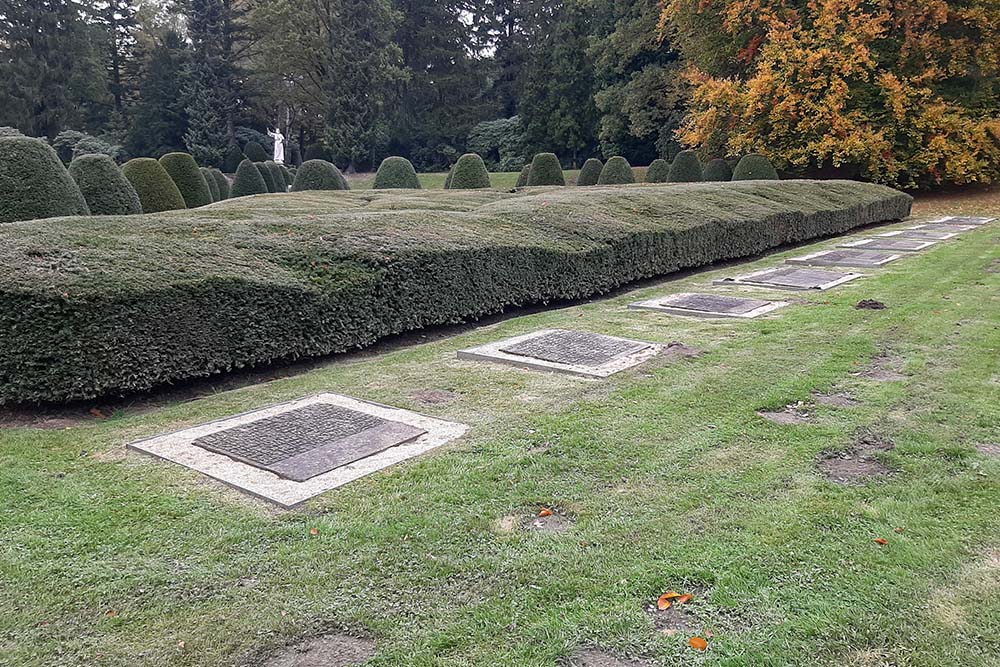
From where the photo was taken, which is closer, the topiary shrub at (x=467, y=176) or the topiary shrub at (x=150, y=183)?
the topiary shrub at (x=150, y=183)

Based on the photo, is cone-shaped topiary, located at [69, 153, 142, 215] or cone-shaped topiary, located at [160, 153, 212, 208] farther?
cone-shaped topiary, located at [160, 153, 212, 208]

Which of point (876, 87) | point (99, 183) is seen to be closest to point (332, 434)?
point (99, 183)

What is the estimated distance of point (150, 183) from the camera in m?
15.8

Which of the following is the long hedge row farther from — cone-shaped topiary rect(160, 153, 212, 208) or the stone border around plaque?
cone-shaped topiary rect(160, 153, 212, 208)

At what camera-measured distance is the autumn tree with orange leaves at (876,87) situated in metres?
21.7

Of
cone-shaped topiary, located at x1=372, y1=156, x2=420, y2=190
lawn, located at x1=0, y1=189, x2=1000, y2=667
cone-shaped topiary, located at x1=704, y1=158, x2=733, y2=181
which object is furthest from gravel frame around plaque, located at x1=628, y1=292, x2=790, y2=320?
cone-shaped topiary, located at x1=704, y1=158, x2=733, y2=181

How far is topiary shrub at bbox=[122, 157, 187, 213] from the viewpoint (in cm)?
1573

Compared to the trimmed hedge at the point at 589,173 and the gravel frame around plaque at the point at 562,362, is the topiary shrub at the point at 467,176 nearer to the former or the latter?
the trimmed hedge at the point at 589,173

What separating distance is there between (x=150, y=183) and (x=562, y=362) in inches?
549

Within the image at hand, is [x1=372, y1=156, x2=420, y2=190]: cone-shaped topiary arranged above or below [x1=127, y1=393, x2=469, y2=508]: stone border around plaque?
above

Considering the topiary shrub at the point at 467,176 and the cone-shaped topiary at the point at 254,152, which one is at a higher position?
the cone-shaped topiary at the point at 254,152

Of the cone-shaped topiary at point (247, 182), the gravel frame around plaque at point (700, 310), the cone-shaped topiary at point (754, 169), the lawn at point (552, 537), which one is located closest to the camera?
the lawn at point (552, 537)

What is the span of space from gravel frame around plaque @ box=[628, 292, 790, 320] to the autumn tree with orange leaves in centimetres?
1709

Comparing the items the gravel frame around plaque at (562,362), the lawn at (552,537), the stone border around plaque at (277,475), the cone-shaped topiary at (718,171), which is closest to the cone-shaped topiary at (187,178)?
the gravel frame around plaque at (562,362)
